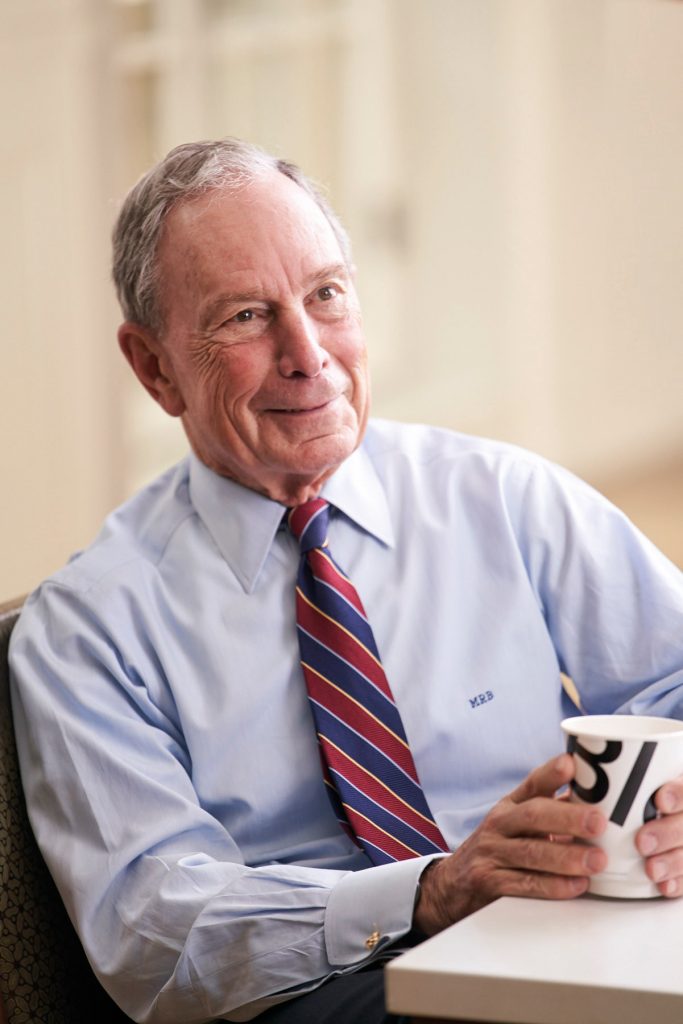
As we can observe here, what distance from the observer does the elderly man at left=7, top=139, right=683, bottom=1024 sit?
1.39m

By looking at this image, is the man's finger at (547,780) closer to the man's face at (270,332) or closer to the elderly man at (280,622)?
the elderly man at (280,622)

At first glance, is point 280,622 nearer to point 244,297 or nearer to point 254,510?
point 254,510

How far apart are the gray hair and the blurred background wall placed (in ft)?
8.38

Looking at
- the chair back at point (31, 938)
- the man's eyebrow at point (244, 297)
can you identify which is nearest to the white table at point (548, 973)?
the chair back at point (31, 938)

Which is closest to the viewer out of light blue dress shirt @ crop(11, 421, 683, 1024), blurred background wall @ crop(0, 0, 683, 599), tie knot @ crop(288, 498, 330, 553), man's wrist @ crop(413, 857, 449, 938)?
Result: man's wrist @ crop(413, 857, 449, 938)

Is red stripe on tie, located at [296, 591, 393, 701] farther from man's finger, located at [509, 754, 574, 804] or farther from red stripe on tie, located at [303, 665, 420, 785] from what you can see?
man's finger, located at [509, 754, 574, 804]

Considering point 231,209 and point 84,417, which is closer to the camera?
point 231,209

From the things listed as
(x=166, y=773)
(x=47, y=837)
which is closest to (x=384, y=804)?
(x=166, y=773)

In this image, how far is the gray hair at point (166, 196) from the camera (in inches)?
62.1

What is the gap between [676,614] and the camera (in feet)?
4.87

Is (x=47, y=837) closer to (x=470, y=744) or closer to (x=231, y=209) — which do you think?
(x=470, y=744)

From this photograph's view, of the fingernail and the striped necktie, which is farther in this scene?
the striped necktie

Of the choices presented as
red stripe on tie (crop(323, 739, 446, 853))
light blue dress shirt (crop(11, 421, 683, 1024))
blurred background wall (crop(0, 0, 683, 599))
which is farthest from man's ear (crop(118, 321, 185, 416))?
blurred background wall (crop(0, 0, 683, 599))

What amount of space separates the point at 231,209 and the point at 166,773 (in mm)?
673
